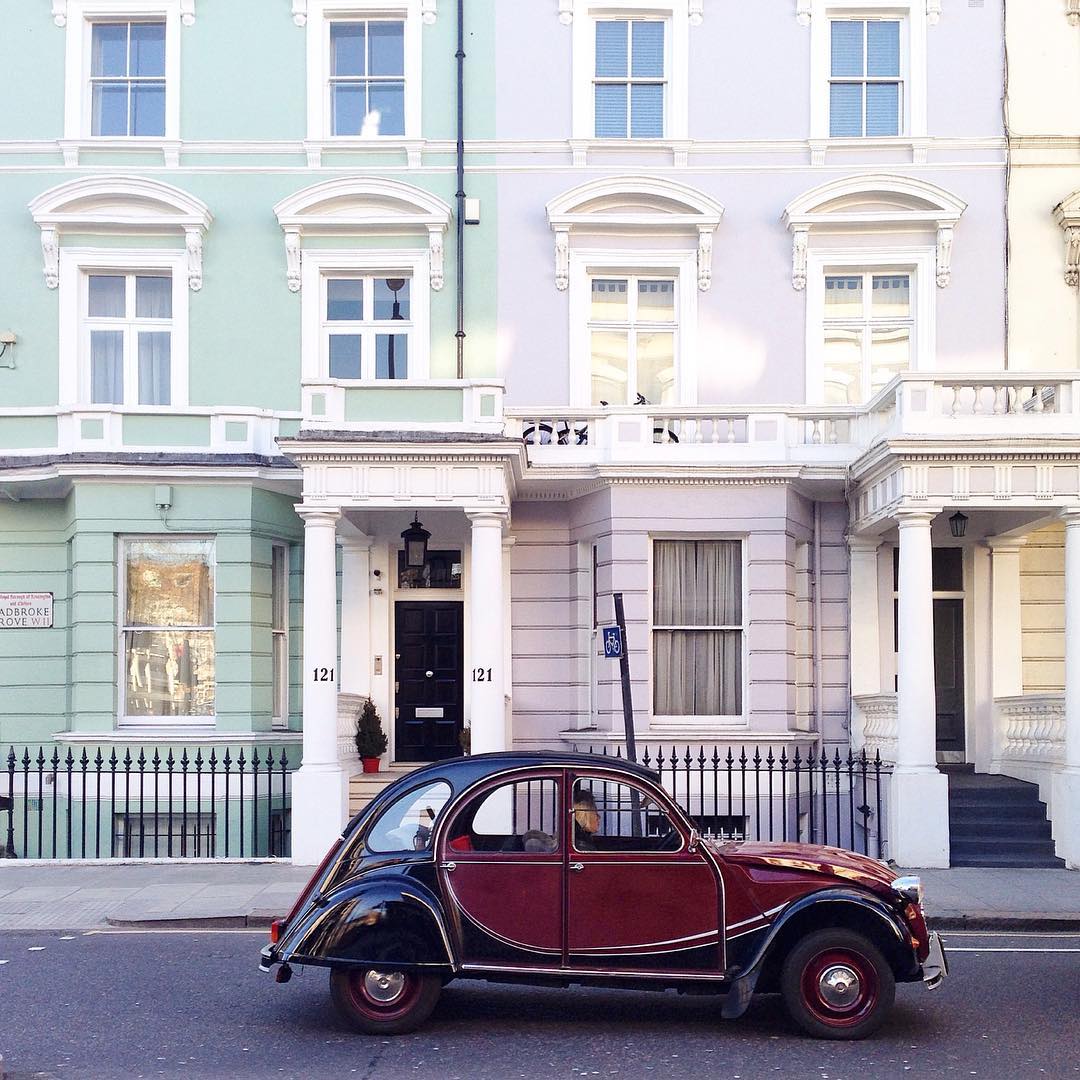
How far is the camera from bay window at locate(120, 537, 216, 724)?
1777 centimetres

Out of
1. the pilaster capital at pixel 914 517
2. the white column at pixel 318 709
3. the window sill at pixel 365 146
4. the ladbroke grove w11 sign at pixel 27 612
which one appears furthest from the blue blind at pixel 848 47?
the ladbroke grove w11 sign at pixel 27 612

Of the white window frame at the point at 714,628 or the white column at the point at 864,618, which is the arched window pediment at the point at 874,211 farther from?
the white window frame at the point at 714,628

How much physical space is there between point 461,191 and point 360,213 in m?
1.35

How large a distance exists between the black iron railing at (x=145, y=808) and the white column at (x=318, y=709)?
2.72 ft


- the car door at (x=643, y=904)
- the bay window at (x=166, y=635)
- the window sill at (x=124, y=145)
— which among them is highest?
the window sill at (x=124, y=145)

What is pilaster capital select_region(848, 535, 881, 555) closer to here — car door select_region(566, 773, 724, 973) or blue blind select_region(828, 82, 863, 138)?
blue blind select_region(828, 82, 863, 138)

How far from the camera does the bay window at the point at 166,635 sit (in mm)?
17766

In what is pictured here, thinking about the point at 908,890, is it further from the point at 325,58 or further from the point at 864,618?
the point at 325,58

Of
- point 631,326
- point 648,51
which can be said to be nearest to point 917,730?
point 631,326

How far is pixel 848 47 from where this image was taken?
757 inches

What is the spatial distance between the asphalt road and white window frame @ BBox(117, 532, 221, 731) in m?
6.85

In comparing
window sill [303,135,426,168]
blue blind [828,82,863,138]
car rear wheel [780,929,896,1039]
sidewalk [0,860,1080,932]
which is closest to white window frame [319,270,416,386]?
window sill [303,135,426,168]

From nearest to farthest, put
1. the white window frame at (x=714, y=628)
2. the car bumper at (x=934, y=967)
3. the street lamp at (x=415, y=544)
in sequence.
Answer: the car bumper at (x=934, y=967) < the street lamp at (x=415, y=544) < the white window frame at (x=714, y=628)

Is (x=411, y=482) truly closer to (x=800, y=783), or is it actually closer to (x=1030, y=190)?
(x=800, y=783)
